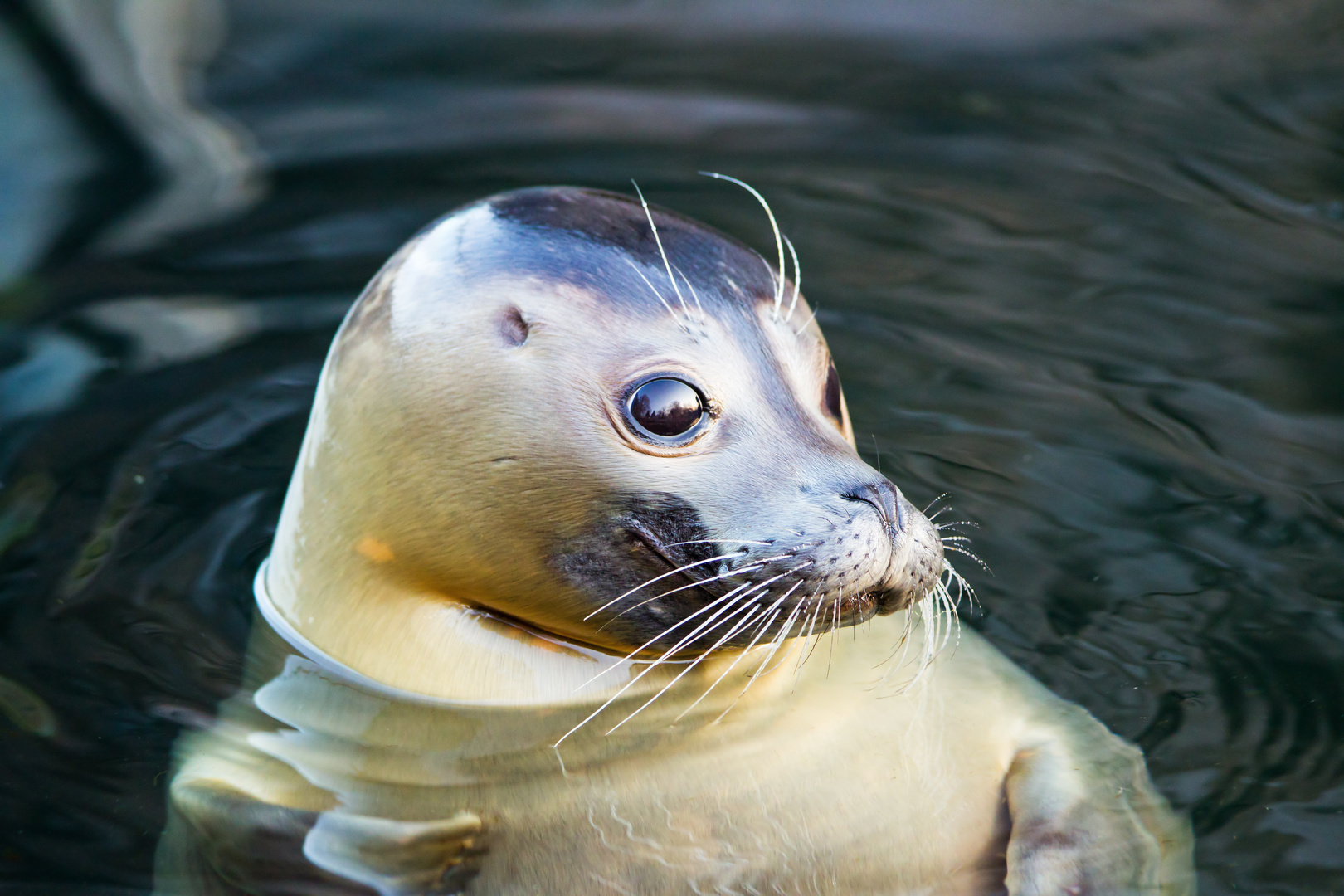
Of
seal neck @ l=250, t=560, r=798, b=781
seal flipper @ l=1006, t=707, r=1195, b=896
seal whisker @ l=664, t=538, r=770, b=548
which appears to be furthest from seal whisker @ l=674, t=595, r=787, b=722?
seal flipper @ l=1006, t=707, r=1195, b=896

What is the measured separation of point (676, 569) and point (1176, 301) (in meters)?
3.04

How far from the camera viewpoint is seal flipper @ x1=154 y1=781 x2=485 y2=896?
2787 mm

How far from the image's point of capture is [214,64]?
6.44 metres

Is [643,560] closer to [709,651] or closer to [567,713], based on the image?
[709,651]

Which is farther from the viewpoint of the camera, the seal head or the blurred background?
the blurred background

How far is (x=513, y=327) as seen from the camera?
297 centimetres

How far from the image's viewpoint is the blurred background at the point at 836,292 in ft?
11.0

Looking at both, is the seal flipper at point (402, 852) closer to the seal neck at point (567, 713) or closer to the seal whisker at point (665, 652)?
the seal neck at point (567, 713)

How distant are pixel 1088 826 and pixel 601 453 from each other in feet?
3.94

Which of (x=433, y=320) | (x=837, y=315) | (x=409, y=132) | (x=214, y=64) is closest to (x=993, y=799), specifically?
(x=433, y=320)

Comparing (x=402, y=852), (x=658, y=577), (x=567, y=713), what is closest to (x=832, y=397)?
(x=658, y=577)

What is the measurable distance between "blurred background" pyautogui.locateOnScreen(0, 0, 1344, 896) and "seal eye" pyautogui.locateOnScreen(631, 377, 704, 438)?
117 cm

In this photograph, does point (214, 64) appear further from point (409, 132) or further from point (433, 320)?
point (433, 320)

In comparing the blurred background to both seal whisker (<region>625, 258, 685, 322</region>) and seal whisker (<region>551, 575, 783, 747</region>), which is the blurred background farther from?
seal whisker (<region>625, 258, 685, 322</region>)
